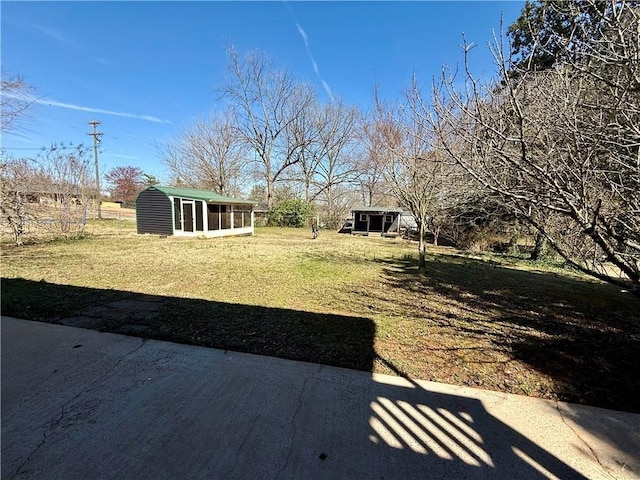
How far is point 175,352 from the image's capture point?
2572 mm

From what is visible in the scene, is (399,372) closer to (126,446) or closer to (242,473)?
(242,473)

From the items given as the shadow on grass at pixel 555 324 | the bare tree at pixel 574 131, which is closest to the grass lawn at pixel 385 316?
the shadow on grass at pixel 555 324

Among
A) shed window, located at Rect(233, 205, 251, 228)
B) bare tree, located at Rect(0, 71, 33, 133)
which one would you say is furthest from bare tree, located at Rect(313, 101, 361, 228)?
bare tree, located at Rect(0, 71, 33, 133)

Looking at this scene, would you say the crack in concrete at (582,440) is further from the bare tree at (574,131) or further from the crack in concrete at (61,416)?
the crack in concrete at (61,416)

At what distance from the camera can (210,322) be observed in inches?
131

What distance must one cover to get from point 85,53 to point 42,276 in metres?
7.54

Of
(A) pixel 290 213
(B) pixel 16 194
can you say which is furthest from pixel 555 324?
(A) pixel 290 213

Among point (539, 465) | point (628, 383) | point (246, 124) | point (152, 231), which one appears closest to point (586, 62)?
point (628, 383)

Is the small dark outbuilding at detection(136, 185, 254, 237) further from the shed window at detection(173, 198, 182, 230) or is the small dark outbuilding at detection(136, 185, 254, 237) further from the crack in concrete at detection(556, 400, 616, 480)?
the crack in concrete at detection(556, 400, 616, 480)

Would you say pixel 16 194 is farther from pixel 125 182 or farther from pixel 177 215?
pixel 125 182

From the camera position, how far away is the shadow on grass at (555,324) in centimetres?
225

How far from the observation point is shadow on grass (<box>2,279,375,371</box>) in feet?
8.90

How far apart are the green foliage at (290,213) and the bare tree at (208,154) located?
202 inches

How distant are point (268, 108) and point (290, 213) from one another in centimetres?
929
